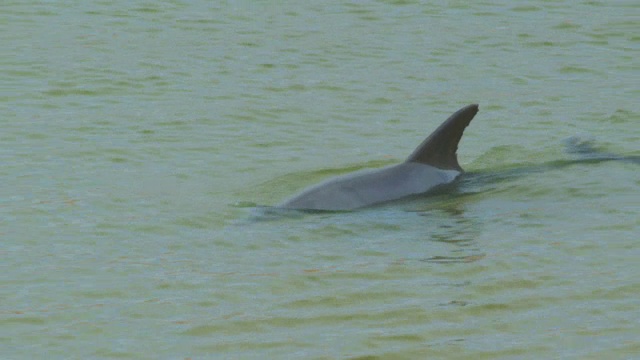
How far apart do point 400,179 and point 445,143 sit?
482 millimetres

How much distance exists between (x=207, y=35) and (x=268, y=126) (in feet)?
13.5

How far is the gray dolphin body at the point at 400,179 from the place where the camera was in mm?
11648

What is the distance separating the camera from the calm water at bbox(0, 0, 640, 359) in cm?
892

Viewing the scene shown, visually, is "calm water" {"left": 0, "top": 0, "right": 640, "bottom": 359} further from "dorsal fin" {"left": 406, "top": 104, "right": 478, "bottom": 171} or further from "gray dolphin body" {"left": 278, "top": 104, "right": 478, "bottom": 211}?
"dorsal fin" {"left": 406, "top": 104, "right": 478, "bottom": 171}

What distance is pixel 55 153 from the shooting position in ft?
45.6

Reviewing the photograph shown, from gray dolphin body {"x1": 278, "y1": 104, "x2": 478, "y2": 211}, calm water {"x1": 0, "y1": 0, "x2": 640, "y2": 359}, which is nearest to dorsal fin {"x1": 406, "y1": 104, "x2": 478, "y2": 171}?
gray dolphin body {"x1": 278, "y1": 104, "x2": 478, "y2": 211}

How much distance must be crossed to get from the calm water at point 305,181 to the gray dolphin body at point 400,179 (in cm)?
22

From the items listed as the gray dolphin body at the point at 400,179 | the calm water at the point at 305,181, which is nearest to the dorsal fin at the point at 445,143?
the gray dolphin body at the point at 400,179

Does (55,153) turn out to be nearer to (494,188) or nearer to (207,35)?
(494,188)

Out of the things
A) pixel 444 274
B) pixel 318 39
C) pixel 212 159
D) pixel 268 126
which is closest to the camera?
pixel 444 274

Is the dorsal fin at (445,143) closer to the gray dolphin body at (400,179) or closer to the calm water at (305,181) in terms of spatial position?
the gray dolphin body at (400,179)

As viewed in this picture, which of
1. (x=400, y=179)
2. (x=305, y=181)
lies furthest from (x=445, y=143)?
(x=305, y=181)

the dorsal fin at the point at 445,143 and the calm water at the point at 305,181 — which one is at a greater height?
the dorsal fin at the point at 445,143

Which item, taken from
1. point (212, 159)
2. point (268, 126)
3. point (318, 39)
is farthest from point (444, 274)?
point (318, 39)
